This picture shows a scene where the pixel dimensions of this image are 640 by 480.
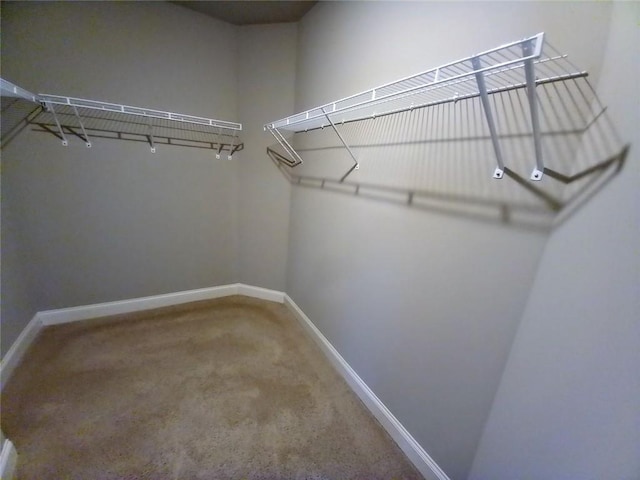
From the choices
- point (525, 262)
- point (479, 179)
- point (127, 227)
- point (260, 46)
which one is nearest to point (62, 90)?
point (127, 227)

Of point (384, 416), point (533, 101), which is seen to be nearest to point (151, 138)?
point (533, 101)

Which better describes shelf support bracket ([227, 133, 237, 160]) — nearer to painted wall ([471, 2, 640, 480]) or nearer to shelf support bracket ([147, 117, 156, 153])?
shelf support bracket ([147, 117, 156, 153])

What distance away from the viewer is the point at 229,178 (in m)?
2.49

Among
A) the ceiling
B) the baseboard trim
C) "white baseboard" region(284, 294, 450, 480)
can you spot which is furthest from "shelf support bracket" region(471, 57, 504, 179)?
the baseboard trim

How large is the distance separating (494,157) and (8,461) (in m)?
2.28

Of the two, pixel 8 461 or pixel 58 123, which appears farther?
pixel 58 123

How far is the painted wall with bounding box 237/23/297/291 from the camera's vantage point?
222 centimetres

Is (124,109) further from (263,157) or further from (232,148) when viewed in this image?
(263,157)

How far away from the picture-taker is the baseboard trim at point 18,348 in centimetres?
152

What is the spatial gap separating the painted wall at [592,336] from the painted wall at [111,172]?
2464 millimetres

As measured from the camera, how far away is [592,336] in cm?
66

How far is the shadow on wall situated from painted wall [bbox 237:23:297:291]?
1.19 metres

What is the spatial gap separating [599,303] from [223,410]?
67.8 inches

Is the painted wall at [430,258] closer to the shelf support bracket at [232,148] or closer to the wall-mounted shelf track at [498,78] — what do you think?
the wall-mounted shelf track at [498,78]
